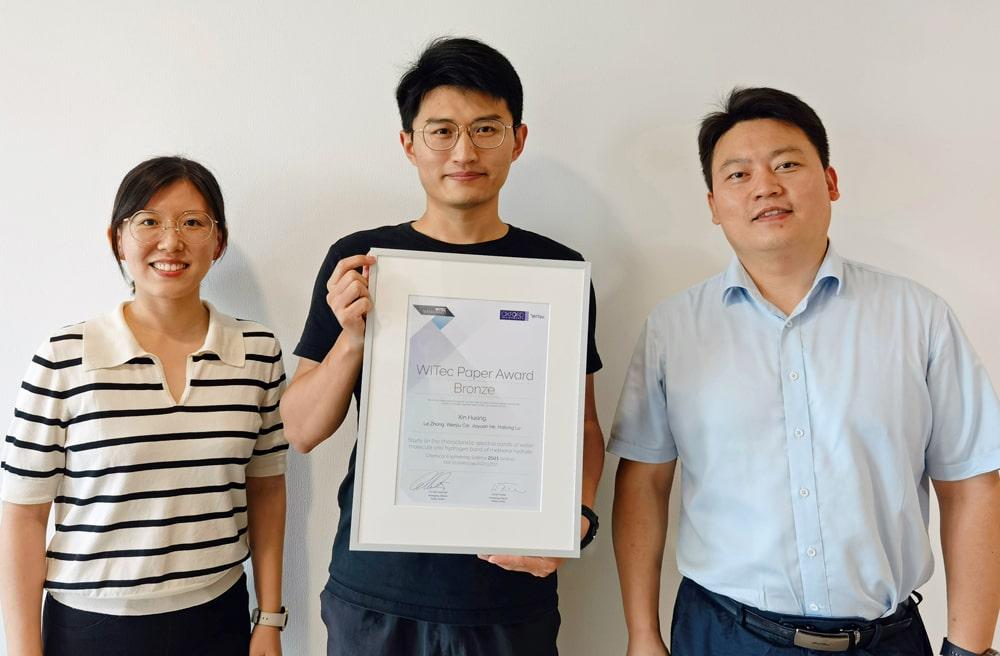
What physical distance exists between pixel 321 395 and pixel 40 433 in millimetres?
515

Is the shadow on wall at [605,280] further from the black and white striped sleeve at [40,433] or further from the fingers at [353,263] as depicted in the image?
the black and white striped sleeve at [40,433]

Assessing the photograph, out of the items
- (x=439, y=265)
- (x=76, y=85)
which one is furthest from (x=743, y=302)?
(x=76, y=85)

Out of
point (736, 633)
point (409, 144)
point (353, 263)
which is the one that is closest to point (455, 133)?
point (409, 144)

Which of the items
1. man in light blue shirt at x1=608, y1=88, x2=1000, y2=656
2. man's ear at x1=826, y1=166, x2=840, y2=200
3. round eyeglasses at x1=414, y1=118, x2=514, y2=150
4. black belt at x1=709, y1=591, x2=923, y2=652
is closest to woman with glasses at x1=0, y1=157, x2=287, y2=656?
round eyeglasses at x1=414, y1=118, x2=514, y2=150

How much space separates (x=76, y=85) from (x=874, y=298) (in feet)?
5.89

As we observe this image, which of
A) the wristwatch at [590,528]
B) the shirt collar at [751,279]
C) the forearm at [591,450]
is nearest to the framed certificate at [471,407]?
the wristwatch at [590,528]

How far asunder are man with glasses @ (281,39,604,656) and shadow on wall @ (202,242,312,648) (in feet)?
1.11

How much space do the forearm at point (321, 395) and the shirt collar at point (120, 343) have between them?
18 centimetres

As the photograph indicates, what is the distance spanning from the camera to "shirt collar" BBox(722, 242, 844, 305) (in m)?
1.22

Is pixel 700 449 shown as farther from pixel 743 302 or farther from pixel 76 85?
pixel 76 85

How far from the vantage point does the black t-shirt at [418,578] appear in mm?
1163

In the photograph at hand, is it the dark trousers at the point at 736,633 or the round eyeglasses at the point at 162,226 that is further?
the round eyeglasses at the point at 162,226

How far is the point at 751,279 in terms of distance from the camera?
4.20ft

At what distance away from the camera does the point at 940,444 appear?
4.00ft
